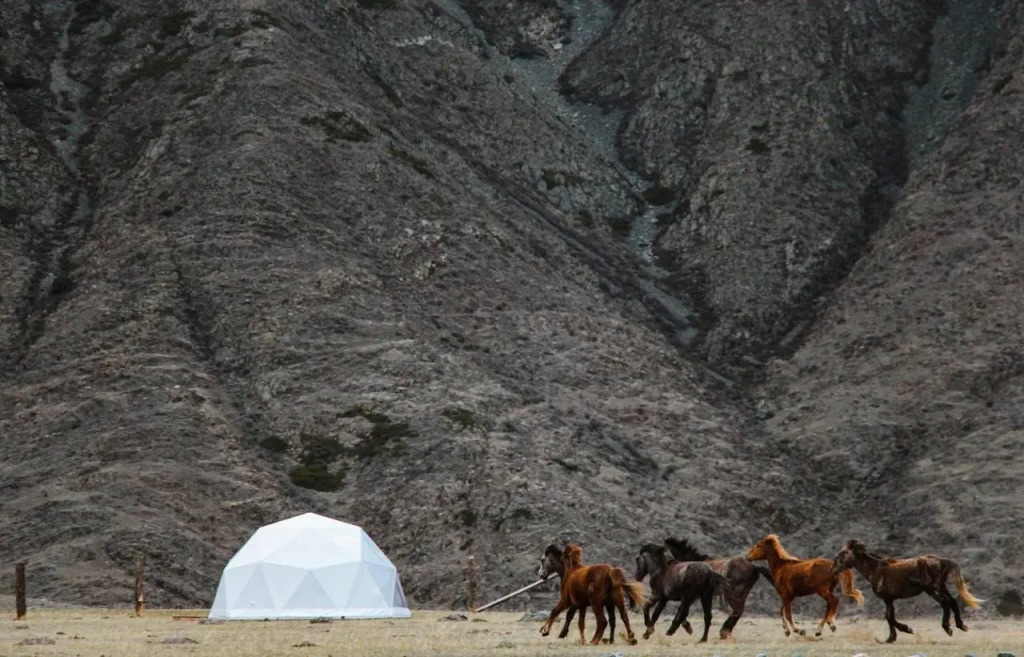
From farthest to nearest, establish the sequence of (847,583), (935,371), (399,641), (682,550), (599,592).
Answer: (935,371), (682,550), (399,641), (847,583), (599,592)

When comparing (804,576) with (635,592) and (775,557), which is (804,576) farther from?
(635,592)

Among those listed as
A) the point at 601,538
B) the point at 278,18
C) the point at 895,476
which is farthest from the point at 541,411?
the point at 278,18

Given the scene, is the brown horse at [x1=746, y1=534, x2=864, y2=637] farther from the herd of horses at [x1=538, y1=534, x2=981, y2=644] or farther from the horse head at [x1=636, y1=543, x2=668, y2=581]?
the horse head at [x1=636, y1=543, x2=668, y2=581]

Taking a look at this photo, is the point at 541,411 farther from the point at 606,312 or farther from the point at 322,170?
the point at 322,170

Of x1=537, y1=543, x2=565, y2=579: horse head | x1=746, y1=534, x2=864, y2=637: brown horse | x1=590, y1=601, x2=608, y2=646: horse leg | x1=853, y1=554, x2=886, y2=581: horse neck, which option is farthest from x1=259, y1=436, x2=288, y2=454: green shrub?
x1=853, y1=554, x2=886, y2=581: horse neck

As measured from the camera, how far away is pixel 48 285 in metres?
100

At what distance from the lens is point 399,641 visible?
38.4m

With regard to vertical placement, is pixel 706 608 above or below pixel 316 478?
above

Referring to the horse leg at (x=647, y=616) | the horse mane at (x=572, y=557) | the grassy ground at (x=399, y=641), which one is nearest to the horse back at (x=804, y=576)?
the grassy ground at (x=399, y=641)

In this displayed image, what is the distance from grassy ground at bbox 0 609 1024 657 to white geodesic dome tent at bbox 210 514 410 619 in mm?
5080

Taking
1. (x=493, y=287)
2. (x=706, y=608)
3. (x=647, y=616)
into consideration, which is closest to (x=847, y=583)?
(x=706, y=608)

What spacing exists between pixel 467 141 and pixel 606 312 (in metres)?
25.2

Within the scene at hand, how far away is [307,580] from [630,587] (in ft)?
90.6

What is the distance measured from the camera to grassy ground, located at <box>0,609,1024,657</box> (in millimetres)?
31953
